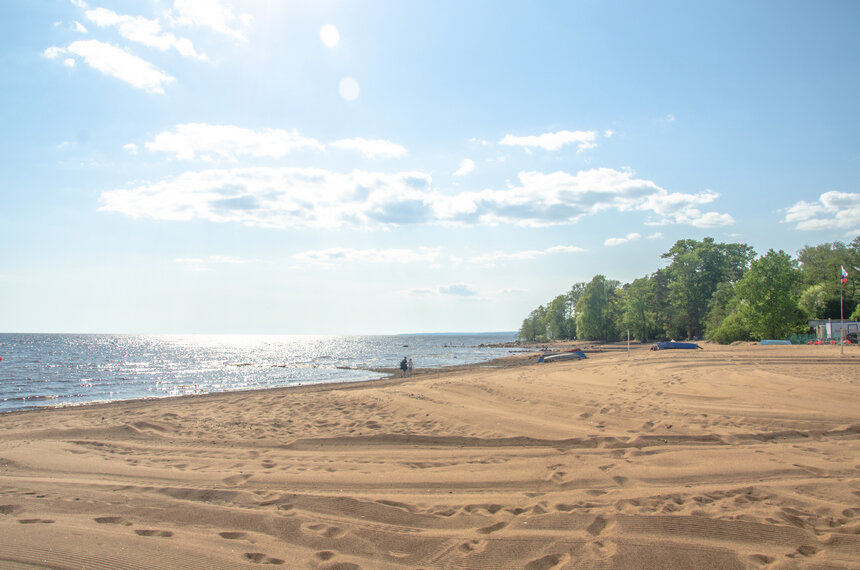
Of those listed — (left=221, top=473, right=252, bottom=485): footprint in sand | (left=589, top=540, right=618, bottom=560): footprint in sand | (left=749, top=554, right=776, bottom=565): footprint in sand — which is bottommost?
(left=221, top=473, right=252, bottom=485): footprint in sand

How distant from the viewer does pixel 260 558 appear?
4695mm

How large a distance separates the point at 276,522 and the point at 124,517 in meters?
1.91

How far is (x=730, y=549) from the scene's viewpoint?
15.3ft

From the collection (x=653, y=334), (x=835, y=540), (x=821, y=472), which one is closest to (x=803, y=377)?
(x=821, y=472)

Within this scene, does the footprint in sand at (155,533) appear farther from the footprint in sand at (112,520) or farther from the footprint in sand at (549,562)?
the footprint in sand at (549,562)

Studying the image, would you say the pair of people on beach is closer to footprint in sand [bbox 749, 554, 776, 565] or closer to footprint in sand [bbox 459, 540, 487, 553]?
footprint in sand [bbox 459, 540, 487, 553]

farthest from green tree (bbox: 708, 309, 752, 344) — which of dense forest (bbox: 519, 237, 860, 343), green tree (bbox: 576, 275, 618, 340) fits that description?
green tree (bbox: 576, 275, 618, 340)

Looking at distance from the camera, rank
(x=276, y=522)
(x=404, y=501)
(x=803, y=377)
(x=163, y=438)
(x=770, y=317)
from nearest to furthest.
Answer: (x=276, y=522)
(x=404, y=501)
(x=163, y=438)
(x=803, y=377)
(x=770, y=317)

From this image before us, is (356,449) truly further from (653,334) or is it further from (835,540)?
(653,334)

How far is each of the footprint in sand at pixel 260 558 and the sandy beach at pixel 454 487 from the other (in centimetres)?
2

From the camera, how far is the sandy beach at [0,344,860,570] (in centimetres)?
475

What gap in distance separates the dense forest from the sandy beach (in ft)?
129

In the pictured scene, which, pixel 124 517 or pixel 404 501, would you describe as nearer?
pixel 124 517

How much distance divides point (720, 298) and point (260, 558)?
243ft
